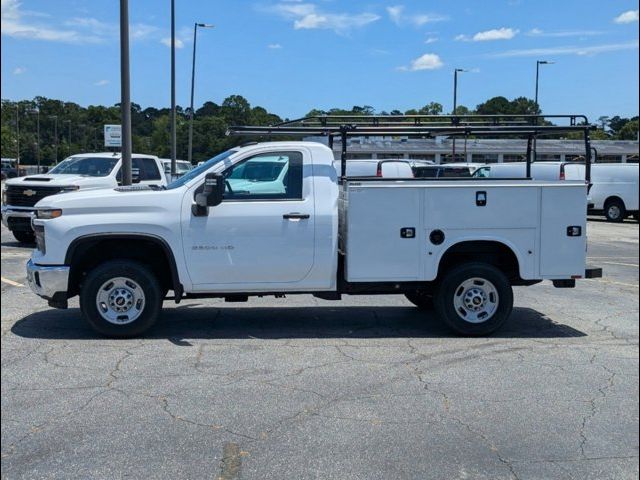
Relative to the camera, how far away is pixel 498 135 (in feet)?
27.7

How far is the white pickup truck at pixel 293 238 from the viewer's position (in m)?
6.87

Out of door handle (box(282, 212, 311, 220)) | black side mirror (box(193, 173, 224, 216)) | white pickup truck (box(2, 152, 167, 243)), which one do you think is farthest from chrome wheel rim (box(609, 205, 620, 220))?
black side mirror (box(193, 173, 224, 216))

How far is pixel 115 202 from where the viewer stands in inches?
271

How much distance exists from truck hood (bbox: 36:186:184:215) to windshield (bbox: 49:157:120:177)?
31.3ft

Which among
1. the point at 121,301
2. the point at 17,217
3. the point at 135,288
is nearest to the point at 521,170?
the point at 135,288

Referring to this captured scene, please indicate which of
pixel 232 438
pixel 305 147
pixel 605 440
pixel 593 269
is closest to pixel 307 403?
pixel 232 438

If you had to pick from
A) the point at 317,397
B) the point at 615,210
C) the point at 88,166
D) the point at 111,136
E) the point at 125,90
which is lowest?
the point at 317,397

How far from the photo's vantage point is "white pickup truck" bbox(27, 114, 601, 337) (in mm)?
6871

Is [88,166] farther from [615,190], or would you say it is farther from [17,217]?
[615,190]

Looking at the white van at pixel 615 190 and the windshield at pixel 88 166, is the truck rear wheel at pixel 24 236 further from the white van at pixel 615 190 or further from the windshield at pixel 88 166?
the white van at pixel 615 190

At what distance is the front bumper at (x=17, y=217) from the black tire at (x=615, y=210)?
21.0 metres

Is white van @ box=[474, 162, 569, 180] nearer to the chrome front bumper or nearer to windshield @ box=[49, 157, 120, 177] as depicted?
windshield @ box=[49, 157, 120, 177]

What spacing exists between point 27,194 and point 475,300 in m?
11.2

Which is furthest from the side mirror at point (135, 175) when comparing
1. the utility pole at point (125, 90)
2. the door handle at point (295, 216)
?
the door handle at point (295, 216)
